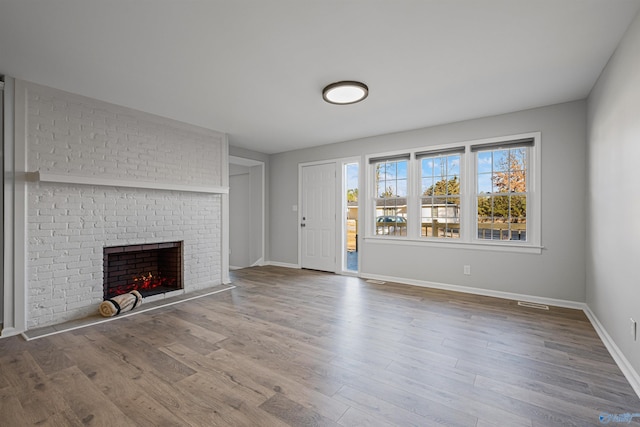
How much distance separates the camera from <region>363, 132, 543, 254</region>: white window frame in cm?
379

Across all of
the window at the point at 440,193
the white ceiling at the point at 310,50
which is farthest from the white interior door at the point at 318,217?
the white ceiling at the point at 310,50

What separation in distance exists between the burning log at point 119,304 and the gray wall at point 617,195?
15.4 ft

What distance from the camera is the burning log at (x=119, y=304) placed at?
3.30 m

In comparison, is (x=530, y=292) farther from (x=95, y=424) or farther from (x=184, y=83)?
(x=184, y=83)

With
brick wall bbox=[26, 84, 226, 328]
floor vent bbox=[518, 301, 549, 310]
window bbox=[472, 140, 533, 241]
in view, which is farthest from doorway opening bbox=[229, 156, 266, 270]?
floor vent bbox=[518, 301, 549, 310]

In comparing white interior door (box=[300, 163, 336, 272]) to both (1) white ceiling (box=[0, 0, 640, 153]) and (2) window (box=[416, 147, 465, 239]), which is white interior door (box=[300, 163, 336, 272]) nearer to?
(2) window (box=[416, 147, 465, 239])

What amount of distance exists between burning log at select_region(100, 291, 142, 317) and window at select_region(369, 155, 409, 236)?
373cm

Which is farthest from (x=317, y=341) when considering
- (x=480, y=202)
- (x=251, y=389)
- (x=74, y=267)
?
(x=480, y=202)

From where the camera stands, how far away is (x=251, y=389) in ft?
6.36

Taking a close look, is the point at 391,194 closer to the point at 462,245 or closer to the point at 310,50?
the point at 462,245

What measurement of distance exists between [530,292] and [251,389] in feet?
12.2

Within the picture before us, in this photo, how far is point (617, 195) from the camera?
237 centimetres

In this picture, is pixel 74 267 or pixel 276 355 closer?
pixel 276 355

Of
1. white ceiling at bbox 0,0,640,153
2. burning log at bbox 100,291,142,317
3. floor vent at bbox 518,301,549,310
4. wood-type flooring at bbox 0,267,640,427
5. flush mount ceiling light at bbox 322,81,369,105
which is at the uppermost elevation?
white ceiling at bbox 0,0,640,153
